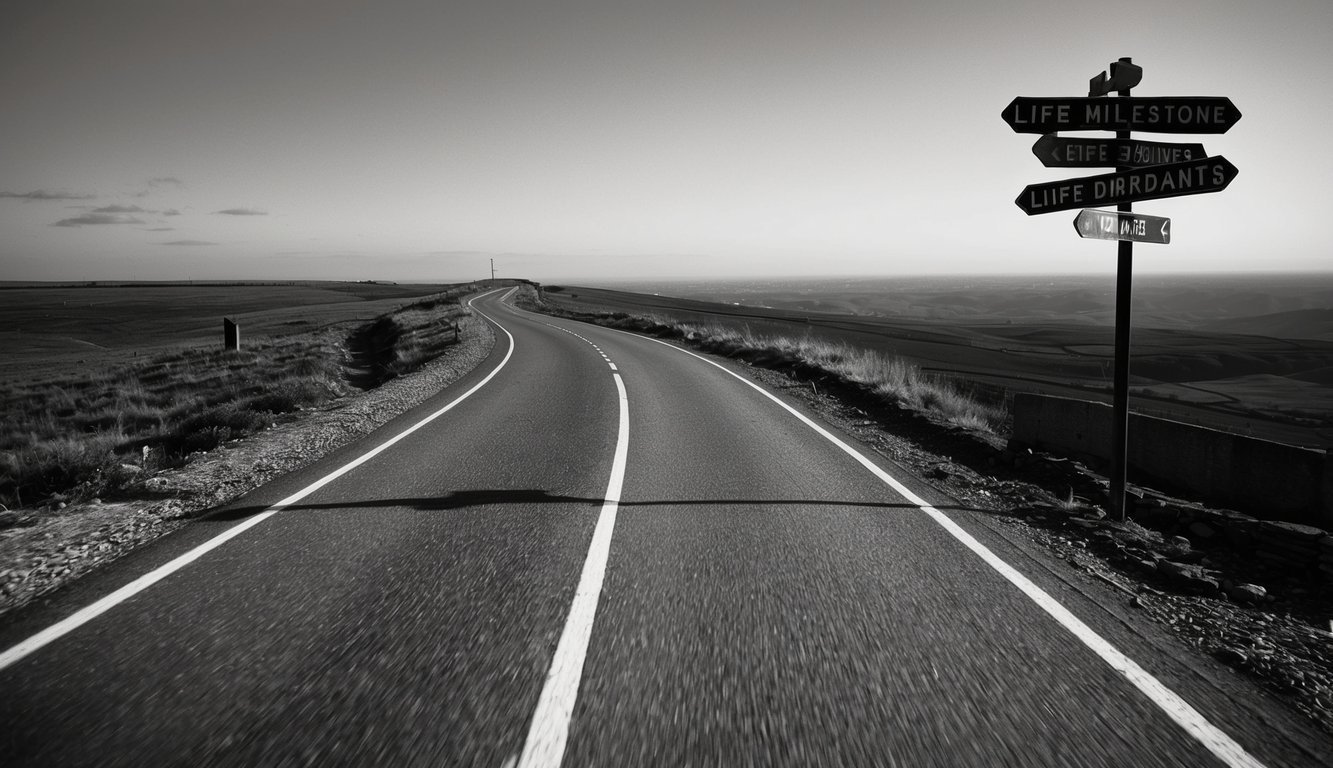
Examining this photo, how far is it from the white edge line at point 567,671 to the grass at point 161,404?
4.73 meters

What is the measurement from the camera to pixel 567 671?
107 inches

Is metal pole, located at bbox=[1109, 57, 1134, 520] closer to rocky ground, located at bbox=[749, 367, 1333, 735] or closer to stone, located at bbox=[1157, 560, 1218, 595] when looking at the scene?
rocky ground, located at bbox=[749, 367, 1333, 735]

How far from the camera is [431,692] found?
2561mm

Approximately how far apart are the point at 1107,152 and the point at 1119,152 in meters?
0.09

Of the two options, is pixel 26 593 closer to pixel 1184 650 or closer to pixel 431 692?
pixel 431 692

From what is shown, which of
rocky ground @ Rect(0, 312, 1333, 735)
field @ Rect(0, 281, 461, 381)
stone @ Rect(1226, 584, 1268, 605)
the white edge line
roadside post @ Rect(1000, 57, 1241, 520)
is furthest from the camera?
field @ Rect(0, 281, 461, 381)

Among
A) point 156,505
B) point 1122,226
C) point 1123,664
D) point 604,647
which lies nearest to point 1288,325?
point 1122,226

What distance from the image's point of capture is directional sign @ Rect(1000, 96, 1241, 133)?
4.93m

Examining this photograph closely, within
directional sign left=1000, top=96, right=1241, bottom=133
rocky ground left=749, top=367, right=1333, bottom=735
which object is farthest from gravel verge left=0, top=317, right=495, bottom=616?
directional sign left=1000, top=96, right=1241, bottom=133

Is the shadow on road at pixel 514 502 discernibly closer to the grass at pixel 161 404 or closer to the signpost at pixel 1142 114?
the grass at pixel 161 404

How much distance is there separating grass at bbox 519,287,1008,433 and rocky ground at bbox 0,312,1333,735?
8.25ft

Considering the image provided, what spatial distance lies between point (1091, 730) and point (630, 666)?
193cm

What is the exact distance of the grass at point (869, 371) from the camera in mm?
10508

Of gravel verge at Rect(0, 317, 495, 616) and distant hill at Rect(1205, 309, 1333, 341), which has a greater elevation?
distant hill at Rect(1205, 309, 1333, 341)
